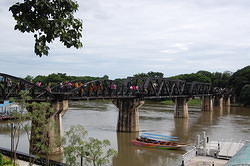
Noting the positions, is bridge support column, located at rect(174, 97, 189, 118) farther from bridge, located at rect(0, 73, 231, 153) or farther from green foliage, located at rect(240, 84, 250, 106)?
green foliage, located at rect(240, 84, 250, 106)

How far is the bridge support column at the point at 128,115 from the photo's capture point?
157 feet

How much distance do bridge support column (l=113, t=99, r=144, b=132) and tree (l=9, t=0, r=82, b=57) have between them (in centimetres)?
3858

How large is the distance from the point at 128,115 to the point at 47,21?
1560 inches

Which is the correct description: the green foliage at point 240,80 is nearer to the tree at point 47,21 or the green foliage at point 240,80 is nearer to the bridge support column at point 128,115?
the bridge support column at point 128,115

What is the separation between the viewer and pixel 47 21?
9297 mm

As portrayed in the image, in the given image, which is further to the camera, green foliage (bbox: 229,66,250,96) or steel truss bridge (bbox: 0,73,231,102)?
green foliage (bbox: 229,66,250,96)

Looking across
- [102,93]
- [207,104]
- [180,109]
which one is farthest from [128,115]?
[207,104]

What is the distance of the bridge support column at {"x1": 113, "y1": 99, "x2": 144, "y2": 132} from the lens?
4794 centimetres

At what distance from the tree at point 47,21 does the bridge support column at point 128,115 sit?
38.6m

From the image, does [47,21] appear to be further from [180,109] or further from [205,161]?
[180,109]

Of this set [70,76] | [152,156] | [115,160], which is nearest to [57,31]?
[115,160]

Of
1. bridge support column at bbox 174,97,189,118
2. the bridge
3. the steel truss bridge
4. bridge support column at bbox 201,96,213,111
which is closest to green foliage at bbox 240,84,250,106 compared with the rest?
bridge support column at bbox 201,96,213,111

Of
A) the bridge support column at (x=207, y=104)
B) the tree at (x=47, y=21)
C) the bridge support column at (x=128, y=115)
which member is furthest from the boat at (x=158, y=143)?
the bridge support column at (x=207, y=104)

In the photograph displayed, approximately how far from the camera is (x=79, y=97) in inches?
1438
